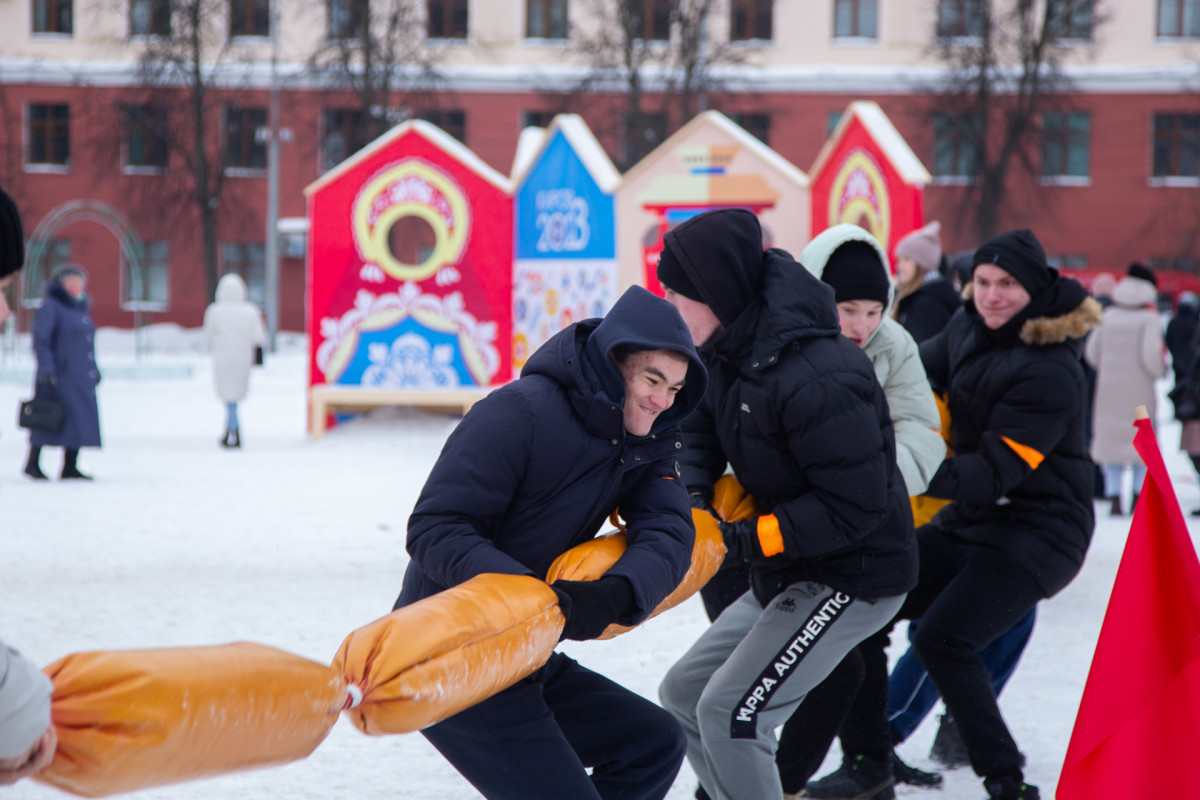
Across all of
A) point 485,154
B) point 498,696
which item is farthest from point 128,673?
point 485,154

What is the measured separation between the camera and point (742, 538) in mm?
2660

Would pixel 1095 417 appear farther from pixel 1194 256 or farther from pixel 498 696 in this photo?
pixel 1194 256

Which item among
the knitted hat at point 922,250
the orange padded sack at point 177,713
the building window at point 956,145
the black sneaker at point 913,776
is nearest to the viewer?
the orange padded sack at point 177,713

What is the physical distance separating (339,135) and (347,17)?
9.67 feet

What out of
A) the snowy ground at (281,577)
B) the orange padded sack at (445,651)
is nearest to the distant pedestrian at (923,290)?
the snowy ground at (281,577)

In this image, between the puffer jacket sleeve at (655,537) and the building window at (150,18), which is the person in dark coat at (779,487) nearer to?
the puffer jacket sleeve at (655,537)

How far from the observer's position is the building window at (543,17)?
31.6 meters

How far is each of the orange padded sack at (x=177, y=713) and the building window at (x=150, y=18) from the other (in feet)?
104

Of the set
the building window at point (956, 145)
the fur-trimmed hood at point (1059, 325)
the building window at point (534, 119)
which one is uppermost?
the building window at point (534, 119)

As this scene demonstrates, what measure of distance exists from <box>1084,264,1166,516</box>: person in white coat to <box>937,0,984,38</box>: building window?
2310 centimetres

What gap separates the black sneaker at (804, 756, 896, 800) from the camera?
327 cm

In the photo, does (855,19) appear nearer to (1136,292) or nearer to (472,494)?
(1136,292)

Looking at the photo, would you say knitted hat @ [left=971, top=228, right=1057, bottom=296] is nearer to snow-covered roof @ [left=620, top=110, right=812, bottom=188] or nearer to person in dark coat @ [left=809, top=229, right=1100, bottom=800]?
person in dark coat @ [left=809, top=229, right=1100, bottom=800]

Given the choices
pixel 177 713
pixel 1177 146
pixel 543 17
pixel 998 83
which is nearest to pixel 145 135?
pixel 543 17
